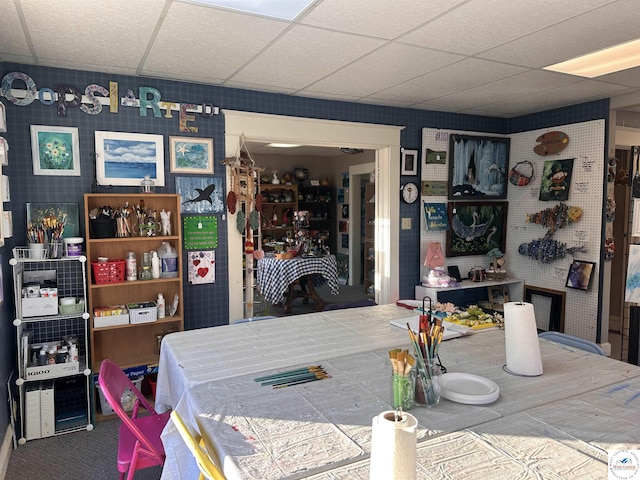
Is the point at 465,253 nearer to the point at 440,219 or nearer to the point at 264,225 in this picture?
the point at 440,219

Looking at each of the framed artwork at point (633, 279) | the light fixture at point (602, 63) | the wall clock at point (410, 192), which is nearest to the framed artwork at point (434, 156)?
the wall clock at point (410, 192)

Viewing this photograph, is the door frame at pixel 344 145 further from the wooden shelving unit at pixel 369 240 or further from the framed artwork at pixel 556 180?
the wooden shelving unit at pixel 369 240

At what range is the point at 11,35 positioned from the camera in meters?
2.64

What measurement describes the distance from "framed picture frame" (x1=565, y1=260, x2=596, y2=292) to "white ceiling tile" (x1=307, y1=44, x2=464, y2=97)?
2.66m

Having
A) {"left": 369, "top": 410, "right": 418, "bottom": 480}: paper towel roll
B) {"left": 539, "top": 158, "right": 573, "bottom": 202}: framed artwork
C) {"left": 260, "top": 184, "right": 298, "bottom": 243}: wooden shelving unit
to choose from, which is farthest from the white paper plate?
{"left": 260, "top": 184, "right": 298, "bottom": 243}: wooden shelving unit

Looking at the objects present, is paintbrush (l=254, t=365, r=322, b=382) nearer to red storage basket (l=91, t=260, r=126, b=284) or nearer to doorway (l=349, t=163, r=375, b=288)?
red storage basket (l=91, t=260, r=126, b=284)

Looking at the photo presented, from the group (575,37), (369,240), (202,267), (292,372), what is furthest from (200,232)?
(369,240)

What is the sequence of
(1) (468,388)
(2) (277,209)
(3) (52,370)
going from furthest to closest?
(2) (277,209)
(3) (52,370)
(1) (468,388)

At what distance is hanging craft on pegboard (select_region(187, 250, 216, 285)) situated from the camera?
12.8ft

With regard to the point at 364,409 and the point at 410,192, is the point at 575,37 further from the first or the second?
the point at 364,409

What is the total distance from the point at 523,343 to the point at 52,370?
296 centimetres

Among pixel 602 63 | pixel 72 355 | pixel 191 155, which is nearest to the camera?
pixel 72 355

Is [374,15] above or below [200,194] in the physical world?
above

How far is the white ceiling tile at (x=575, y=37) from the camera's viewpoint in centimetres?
243
